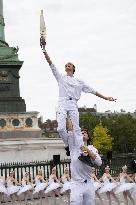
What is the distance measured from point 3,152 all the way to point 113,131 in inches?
2392

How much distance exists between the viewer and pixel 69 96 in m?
8.57

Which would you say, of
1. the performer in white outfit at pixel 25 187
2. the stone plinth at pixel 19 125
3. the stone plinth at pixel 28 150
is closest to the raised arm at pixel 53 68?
the performer in white outfit at pixel 25 187

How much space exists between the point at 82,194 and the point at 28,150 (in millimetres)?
24579

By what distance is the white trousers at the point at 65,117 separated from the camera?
322 inches

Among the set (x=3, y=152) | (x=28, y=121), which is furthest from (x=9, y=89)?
(x=3, y=152)

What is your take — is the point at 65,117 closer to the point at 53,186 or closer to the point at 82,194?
the point at 82,194

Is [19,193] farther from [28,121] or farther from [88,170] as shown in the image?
[28,121]

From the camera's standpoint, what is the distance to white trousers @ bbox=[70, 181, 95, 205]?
780 cm

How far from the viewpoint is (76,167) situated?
26.6 feet

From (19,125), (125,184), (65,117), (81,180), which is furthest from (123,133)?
(81,180)

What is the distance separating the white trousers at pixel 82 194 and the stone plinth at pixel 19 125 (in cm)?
2810

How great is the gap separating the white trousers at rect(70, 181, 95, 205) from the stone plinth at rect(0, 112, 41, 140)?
1106 inches

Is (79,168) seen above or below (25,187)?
above

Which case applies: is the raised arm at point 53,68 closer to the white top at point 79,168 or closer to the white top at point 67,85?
the white top at point 67,85
